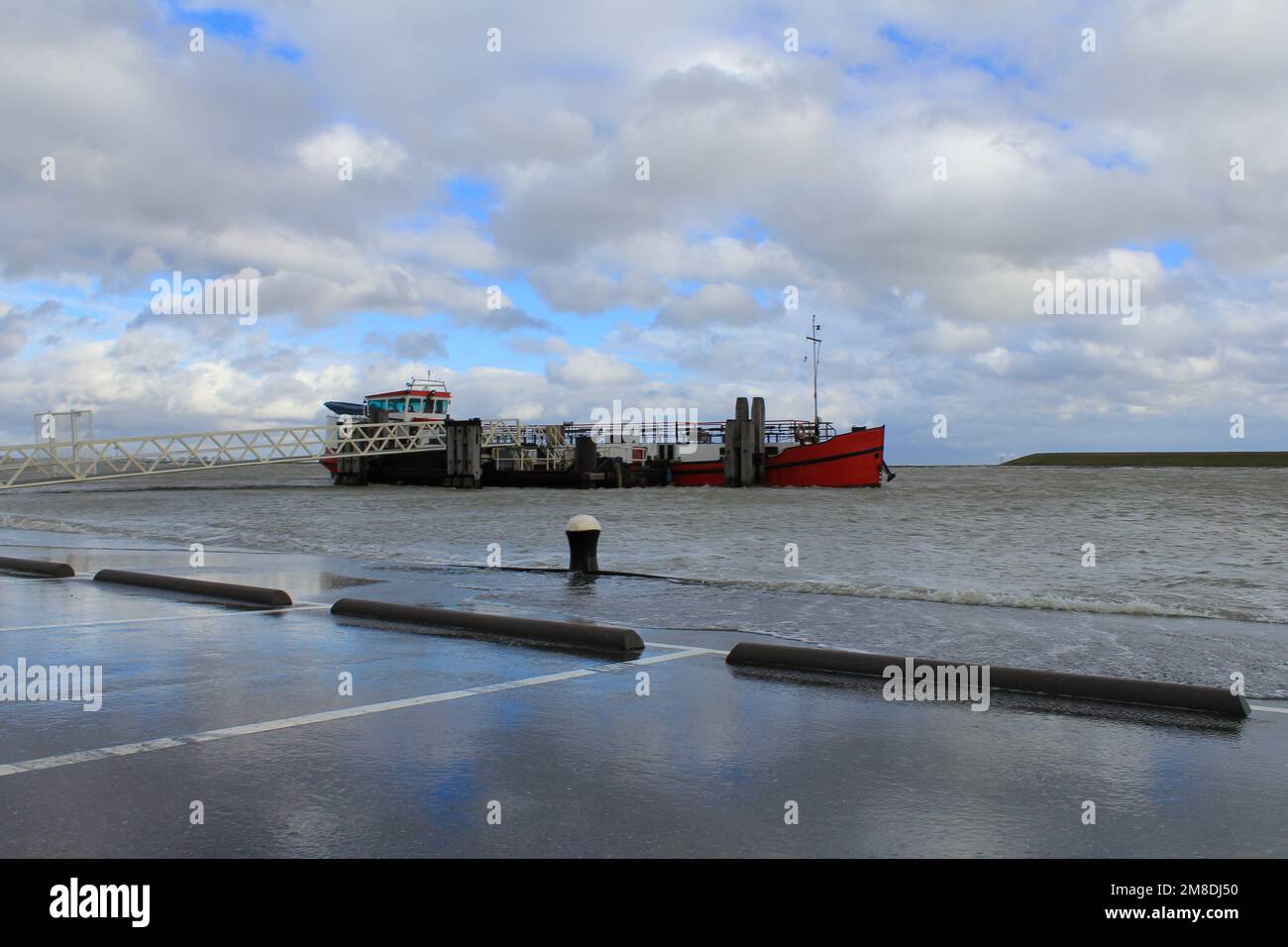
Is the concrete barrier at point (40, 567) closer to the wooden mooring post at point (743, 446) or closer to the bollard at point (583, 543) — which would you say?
the bollard at point (583, 543)

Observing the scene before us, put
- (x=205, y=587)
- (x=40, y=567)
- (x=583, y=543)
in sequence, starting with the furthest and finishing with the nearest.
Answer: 1. (x=583, y=543)
2. (x=40, y=567)
3. (x=205, y=587)

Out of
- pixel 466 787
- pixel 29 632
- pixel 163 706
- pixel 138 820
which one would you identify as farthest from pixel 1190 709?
pixel 29 632

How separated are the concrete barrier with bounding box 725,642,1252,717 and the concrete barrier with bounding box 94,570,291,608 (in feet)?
18.0

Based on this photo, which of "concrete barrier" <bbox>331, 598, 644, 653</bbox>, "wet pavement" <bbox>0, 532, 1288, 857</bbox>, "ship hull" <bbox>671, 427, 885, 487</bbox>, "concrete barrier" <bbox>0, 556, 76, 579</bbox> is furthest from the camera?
"ship hull" <bbox>671, 427, 885, 487</bbox>

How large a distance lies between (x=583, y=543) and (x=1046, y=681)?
8679mm

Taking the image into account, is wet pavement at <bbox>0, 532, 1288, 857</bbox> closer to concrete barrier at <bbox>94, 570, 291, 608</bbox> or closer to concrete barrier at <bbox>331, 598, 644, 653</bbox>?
concrete barrier at <bbox>331, 598, 644, 653</bbox>

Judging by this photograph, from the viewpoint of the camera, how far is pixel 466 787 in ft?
14.2

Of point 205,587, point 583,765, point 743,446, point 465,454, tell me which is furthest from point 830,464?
point 583,765

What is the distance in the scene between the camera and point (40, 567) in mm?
13445

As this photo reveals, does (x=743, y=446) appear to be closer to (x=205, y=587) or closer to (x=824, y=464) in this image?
(x=824, y=464)

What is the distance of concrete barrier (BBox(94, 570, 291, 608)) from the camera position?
1051 centimetres

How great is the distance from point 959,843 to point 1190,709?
3005 millimetres

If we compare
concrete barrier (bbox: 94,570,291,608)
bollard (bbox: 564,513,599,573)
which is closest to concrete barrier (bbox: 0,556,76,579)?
concrete barrier (bbox: 94,570,291,608)
